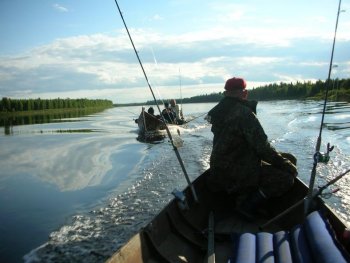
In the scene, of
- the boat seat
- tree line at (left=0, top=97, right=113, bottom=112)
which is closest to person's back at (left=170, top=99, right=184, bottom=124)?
the boat seat

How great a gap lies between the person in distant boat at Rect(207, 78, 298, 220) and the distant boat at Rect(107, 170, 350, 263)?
18.1 inches

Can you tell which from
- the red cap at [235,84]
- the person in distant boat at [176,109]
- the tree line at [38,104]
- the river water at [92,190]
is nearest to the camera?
→ the red cap at [235,84]

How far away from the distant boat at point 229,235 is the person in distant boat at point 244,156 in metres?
0.46

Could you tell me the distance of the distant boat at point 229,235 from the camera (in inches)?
149

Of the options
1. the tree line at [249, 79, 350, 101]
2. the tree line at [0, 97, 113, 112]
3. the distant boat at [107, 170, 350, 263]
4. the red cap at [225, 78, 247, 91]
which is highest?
the red cap at [225, 78, 247, 91]

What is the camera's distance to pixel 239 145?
5.88m

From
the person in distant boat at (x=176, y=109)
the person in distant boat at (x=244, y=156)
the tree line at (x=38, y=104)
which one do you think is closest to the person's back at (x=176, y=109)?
the person in distant boat at (x=176, y=109)

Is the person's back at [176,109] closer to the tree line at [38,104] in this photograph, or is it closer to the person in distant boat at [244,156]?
the person in distant boat at [244,156]

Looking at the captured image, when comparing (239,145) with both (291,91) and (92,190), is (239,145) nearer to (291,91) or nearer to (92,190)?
(92,190)

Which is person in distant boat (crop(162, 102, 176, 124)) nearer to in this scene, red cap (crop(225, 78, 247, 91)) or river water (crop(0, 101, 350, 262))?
river water (crop(0, 101, 350, 262))

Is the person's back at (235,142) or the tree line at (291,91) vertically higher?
the person's back at (235,142)

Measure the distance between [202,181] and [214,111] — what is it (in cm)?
164

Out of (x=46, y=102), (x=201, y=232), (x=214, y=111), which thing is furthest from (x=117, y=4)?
(x=46, y=102)

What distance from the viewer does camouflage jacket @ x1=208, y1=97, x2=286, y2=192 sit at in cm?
561
